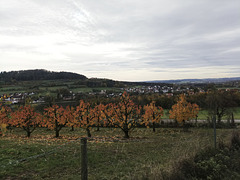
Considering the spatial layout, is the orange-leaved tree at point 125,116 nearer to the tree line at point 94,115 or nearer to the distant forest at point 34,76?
the tree line at point 94,115

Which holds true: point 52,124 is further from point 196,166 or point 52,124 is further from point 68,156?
point 196,166

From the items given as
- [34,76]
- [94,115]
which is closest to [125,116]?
[94,115]

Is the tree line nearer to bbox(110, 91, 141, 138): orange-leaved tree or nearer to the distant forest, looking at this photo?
bbox(110, 91, 141, 138): orange-leaved tree

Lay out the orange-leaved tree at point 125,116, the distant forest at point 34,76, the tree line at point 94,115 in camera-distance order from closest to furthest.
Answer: the orange-leaved tree at point 125,116 → the tree line at point 94,115 → the distant forest at point 34,76

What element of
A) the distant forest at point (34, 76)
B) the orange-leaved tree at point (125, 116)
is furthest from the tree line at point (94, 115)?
the distant forest at point (34, 76)

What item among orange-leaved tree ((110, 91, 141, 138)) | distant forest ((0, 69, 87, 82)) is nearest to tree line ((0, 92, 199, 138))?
orange-leaved tree ((110, 91, 141, 138))

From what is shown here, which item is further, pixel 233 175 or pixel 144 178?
pixel 233 175

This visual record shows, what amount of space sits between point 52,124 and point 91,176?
61.0 feet

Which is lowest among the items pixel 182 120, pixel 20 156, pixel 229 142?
pixel 182 120

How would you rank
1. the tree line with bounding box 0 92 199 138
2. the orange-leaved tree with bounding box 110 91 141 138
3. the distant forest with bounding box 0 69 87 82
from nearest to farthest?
the orange-leaved tree with bounding box 110 91 141 138 → the tree line with bounding box 0 92 199 138 → the distant forest with bounding box 0 69 87 82


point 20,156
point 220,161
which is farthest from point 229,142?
point 20,156

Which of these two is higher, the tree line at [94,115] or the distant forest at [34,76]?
the distant forest at [34,76]

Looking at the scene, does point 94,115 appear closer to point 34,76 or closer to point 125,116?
point 125,116

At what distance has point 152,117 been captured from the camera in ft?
98.3
